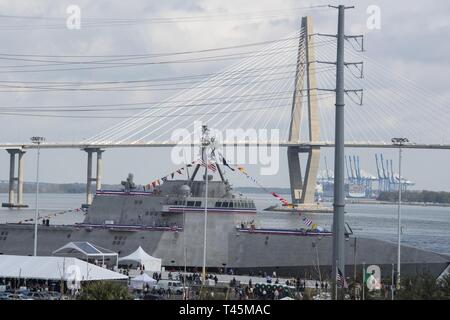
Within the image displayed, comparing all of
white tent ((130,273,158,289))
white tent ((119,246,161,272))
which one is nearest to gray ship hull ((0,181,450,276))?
white tent ((119,246,161,272))

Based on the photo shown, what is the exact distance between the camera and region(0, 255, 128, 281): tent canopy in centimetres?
2950

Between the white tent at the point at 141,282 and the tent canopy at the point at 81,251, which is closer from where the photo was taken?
the white tent at the point at 141,282

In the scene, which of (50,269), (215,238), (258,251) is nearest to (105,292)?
(50,269)

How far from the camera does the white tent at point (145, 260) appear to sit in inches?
1593

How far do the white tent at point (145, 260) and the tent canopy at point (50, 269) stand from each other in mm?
8882

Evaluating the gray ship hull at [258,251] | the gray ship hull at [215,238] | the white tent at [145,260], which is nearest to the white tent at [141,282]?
the white tent at [145,260]

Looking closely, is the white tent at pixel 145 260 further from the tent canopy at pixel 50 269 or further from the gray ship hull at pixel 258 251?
the tent canopy at pixel 50 269

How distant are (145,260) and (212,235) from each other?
14.3 ft

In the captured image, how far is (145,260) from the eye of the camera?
133 feet

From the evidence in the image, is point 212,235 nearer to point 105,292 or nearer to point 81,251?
point 81,251

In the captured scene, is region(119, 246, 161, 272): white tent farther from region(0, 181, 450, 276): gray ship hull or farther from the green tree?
the green tree

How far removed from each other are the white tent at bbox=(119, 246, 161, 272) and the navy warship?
2.02 m
